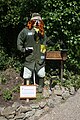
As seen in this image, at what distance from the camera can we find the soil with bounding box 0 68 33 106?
25.9ft

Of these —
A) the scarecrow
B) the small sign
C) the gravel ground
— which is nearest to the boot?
the scarecrow

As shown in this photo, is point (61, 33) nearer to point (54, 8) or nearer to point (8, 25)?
point (54, 8)

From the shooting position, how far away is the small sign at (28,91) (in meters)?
7.99

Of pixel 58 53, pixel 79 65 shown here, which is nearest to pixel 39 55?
pixel 58 53

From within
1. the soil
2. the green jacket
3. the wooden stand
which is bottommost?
the soil

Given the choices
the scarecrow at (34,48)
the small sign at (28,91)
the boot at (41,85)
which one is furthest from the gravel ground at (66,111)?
the scarecrow at (34,48)

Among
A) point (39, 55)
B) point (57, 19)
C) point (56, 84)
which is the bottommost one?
point (56, 84)

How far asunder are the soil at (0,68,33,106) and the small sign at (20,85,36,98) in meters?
0.13

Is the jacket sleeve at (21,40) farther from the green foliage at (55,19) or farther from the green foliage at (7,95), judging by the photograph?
the green foliage at (7,95)

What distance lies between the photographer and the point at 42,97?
8.12 meters

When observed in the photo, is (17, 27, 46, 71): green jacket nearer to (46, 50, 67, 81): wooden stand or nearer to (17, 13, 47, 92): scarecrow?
(17, 13, 47, 92): scarecrow

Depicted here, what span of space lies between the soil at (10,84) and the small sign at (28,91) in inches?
5.1

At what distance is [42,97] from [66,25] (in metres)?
2.11

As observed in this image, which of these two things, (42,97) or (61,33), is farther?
(61,33)
